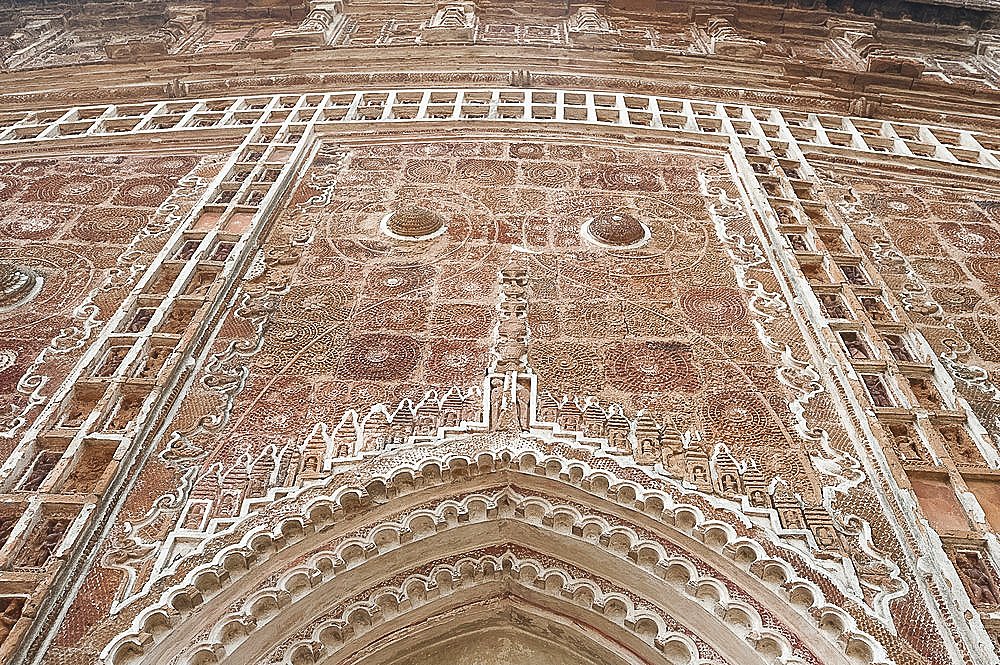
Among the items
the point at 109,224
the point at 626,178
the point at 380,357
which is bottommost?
the point at 380,357

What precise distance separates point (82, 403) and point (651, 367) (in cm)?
473

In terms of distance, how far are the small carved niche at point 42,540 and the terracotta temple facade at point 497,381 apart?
0.02 meters

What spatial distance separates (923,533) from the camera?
446cm

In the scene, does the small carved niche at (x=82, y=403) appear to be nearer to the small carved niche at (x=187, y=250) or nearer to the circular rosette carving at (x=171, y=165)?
the small carved niche at (x=187, y=250)

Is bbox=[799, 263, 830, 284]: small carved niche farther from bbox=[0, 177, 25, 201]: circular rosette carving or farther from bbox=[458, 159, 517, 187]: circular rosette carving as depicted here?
bbox=[0, 177, 25, 201]: circular rosette carving

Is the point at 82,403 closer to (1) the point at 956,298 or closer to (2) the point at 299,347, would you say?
(2) the point at 299,347

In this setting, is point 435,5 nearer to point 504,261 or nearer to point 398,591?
point 504,261

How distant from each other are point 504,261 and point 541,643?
3.99m

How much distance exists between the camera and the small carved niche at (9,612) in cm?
391

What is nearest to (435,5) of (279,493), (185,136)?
(185,136)

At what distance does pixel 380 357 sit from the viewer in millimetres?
6180

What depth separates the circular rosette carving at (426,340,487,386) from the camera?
5.89m

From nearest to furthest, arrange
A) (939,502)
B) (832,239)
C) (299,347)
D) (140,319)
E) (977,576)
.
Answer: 1. (977,576)
2. (939,502)
3. (299,347)
4. (140,319)
5. (832,239)

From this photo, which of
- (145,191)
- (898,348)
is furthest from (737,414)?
(145,191)
